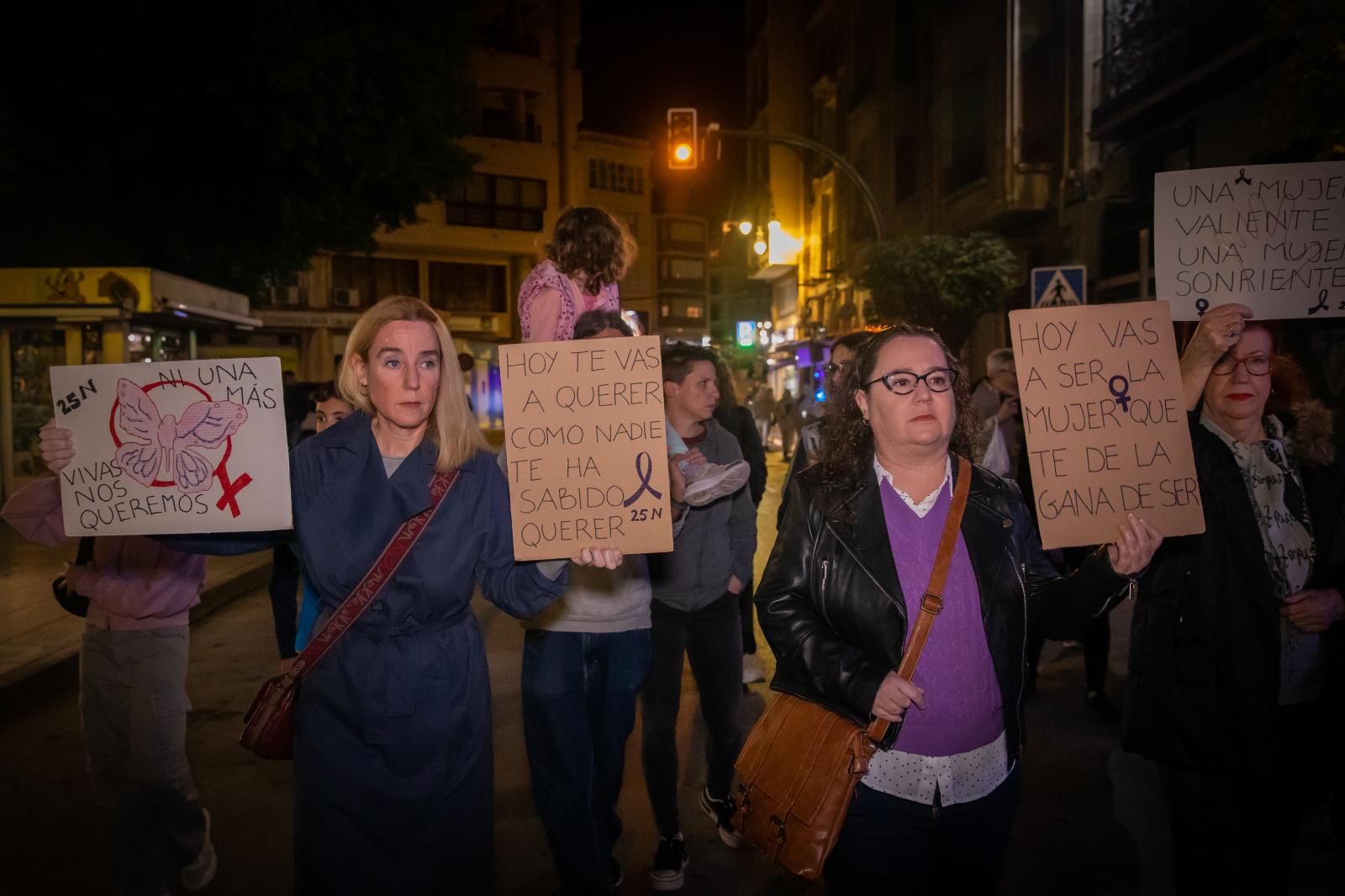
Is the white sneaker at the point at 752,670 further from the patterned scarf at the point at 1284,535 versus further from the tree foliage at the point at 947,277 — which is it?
the tree foliage at the point at 947,277

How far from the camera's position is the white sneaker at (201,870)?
4.00m

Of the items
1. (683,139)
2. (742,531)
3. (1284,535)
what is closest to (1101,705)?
(742,531)

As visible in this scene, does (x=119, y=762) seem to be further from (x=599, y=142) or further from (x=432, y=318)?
(x=599, y=142)

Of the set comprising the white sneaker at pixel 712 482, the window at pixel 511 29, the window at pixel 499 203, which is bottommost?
the white sneaker at pixel 712 482

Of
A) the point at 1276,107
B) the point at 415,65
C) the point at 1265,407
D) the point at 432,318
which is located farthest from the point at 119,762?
the point at 415,65

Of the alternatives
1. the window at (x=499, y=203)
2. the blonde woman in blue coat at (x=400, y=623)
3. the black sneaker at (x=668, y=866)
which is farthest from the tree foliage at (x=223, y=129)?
the window at (x=499, y=203)

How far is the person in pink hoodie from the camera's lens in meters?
3.74

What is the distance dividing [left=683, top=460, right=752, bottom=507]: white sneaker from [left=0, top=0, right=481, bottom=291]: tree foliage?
11.0m

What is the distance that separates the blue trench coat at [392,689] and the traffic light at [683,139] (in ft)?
46.0

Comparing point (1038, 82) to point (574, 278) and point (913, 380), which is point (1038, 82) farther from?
point (913, 380)

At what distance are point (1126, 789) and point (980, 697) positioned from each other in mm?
2996

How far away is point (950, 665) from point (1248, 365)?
1.56 metres

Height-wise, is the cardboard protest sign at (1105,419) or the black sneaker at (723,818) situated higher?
the cardboard protest sign at (1105,419)

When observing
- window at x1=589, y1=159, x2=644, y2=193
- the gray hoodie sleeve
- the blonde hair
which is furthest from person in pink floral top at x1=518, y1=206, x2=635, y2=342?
window at x1=589, y1=159, x2=644, y2=193
